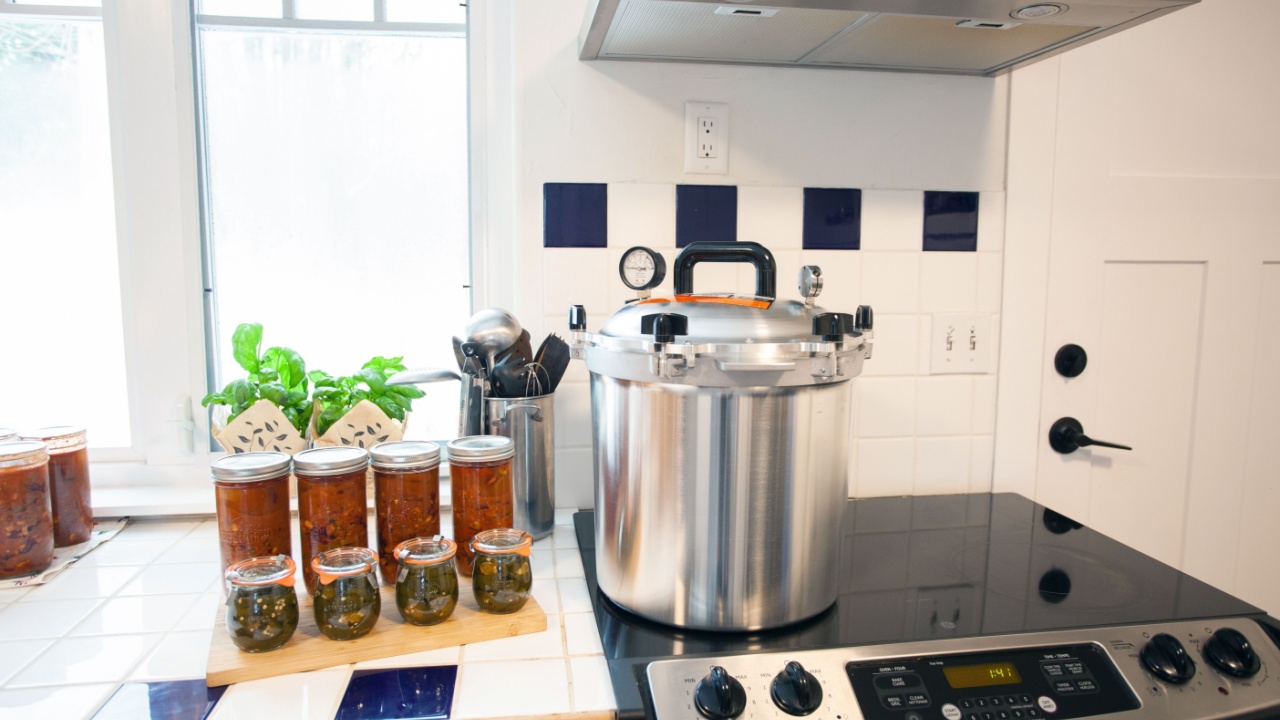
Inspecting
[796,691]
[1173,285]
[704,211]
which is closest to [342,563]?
[796,691]

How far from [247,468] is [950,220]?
1142 millimetres

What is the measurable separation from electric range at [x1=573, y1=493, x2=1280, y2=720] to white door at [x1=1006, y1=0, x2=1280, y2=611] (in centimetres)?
47

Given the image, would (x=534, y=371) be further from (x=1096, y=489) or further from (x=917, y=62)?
(x=1096, y=489)

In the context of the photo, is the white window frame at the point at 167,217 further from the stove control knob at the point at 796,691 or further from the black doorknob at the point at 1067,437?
the black doorknob at the point at 1067,437

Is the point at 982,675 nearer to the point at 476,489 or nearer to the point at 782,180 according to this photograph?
the point at 476,489

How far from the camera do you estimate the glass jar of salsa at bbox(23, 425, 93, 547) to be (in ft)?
3.55

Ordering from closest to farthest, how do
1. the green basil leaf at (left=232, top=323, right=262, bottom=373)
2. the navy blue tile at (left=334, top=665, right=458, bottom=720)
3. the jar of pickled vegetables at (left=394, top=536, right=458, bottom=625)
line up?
the navy blue tile at (left=334, top=665, right=458, bottom=720)
the jar of pickled vegetables at (left=394, top=536, right=458, bottom=625)
the green basil leaf at (left=232, top=323, right=262, bottom=373)

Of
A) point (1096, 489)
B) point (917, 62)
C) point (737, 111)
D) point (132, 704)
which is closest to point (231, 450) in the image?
point (132, 704)

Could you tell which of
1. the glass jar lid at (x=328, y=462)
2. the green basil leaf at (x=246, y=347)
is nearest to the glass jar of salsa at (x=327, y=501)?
the glass jar lid at (x=328, y=462)

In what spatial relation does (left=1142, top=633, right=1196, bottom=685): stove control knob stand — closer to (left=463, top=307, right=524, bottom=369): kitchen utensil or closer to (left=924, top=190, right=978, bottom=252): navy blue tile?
(left=924, top=190, right=978, bottom=252): navy blue tile

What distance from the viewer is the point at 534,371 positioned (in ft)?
3.62

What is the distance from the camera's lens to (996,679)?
0.75 metres

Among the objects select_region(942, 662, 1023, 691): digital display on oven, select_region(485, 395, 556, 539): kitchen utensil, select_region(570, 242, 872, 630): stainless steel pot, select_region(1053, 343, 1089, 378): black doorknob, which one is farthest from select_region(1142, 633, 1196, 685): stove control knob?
select_region(485, 395, 556, 539): kitchen utensil

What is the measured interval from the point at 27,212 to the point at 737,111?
122 cm
